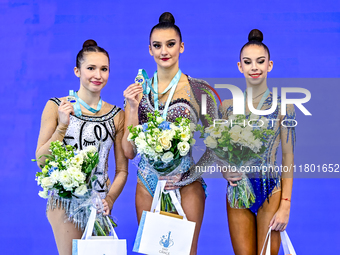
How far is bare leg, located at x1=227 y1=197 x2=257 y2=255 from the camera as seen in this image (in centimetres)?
328

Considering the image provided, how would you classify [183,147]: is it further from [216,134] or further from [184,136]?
[216,134]

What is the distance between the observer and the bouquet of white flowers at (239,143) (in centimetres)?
305

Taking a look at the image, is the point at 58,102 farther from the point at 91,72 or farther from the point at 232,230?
the point at 232,230

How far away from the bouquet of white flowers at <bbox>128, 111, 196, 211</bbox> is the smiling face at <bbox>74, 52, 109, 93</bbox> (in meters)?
0.47

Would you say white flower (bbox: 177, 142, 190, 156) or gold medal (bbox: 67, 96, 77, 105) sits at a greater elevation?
gold medal (bbox: 67, 96, 77, 105)

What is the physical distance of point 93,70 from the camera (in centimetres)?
346

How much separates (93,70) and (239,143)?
115cm

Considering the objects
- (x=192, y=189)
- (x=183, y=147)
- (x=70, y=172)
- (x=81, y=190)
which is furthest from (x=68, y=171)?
(x=192, y=189)

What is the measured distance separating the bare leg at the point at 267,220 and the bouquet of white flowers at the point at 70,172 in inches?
43.7

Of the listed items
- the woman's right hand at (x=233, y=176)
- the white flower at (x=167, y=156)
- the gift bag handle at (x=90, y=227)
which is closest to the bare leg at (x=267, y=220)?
the woman's right hand at (x=233, y=176)

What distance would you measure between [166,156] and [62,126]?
77 centimetres

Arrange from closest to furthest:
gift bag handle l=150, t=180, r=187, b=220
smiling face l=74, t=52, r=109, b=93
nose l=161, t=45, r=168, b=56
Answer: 1. gift bag handle l=150, t=180, r=187, b=220
2. nose l=161, t=45, r=168, b=56
3. smiling face l=74, t=52, r=109, b=93

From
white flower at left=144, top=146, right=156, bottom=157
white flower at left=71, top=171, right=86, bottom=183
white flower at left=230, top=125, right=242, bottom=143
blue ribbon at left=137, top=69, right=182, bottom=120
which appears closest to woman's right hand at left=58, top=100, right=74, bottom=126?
white flower at left=71, top=171, right=86, bottom=183

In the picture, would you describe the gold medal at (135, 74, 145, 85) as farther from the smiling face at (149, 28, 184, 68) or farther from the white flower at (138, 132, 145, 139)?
the white flower at (138, 132, 145, 139)
